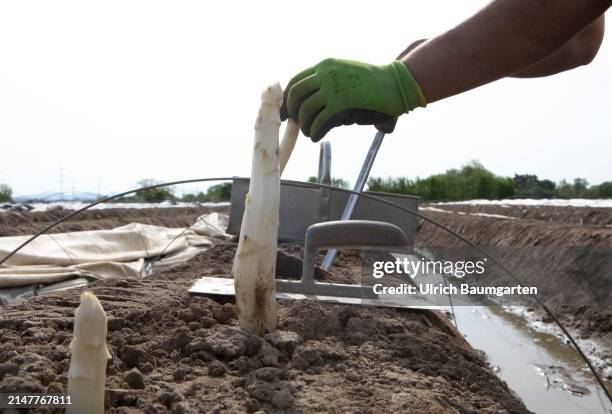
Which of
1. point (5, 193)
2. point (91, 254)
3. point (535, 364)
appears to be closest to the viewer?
point (535, 364)

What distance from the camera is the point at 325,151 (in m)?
3.13

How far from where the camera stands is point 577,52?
7.48 feet

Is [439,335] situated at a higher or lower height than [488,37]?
lower

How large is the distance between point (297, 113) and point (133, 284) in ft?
4.27

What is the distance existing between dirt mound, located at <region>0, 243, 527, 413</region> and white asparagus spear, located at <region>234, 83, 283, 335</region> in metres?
0.13

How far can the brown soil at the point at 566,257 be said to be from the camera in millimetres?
4047

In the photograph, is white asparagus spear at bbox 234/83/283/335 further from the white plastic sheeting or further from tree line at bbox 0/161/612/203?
tree line at bbox 0/161/612/203

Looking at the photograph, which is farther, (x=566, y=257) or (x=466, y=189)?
(x=466, y=189)

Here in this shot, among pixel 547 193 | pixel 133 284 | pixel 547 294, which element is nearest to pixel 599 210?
pixel 547 294

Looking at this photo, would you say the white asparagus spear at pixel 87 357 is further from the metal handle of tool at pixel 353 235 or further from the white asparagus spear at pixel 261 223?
the metal handle of tool at pixel 353 235

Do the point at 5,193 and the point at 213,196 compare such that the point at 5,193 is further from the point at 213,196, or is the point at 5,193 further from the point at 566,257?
the point at 566,257

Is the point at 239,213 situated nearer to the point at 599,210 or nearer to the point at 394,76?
the point at 394,76

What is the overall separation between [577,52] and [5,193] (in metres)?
22.9

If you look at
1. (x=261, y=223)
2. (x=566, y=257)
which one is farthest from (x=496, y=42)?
(x=566, y=257)
